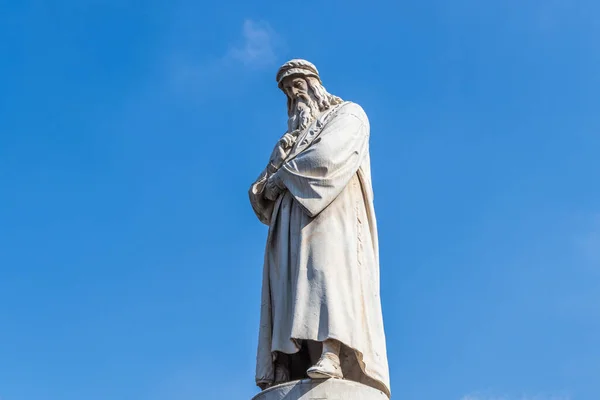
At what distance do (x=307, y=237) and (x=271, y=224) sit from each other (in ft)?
2.81

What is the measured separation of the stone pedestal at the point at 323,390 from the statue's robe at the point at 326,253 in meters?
0.34

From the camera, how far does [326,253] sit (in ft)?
34.3

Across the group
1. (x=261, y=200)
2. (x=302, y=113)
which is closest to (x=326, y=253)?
(x=261, y=200)

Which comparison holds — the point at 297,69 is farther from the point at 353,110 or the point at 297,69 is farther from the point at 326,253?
the point at 326,253

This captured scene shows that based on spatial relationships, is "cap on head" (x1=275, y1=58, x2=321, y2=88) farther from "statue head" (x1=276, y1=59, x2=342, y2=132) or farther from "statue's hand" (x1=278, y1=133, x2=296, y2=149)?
"statue's hand" (x1=278, y1=133, x2=296, y2=149)

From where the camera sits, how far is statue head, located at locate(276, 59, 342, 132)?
12.1m

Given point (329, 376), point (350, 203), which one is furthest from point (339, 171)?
point (329, 376)

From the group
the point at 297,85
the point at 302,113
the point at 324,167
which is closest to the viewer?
the point at 324,167

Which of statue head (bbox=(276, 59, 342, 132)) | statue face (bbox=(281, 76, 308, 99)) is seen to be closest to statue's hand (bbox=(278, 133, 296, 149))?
statue head (bbox=(276, 59, 342, 132))

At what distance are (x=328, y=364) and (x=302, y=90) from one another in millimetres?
3938

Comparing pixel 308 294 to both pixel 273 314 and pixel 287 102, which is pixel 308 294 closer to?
pixel 273 314

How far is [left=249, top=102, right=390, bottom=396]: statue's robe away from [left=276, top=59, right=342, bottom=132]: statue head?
38 centimetres

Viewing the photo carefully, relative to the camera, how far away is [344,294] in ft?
33.6

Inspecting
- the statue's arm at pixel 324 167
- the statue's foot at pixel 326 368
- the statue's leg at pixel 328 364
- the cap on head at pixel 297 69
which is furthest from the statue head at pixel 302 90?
the statue's foot at pixel 326 368
